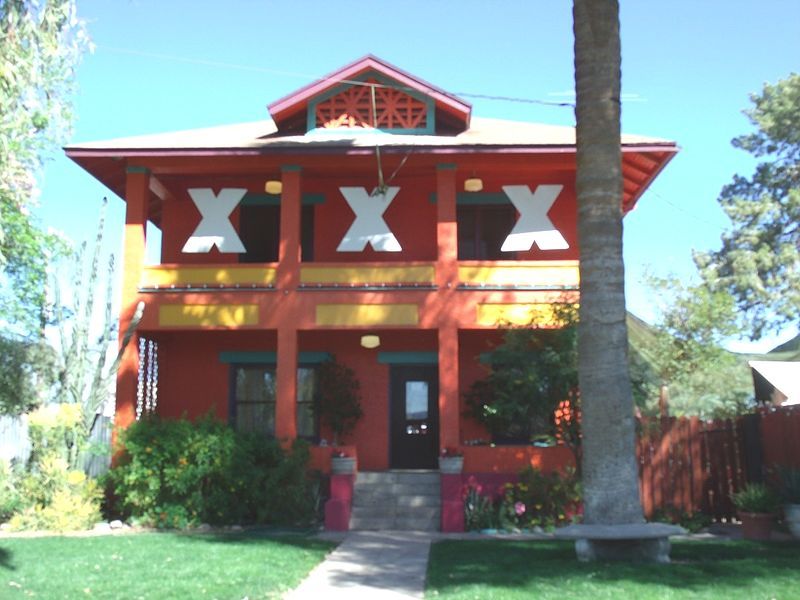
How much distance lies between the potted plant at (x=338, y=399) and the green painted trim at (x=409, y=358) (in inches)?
29.0

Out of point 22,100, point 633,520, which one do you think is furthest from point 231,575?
point 22,100

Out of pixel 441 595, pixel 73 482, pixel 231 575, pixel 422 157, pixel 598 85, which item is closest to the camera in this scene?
pixel 441 595

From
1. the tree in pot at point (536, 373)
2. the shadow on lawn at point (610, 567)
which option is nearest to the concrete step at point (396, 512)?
the tree in pot at point (536, 373)

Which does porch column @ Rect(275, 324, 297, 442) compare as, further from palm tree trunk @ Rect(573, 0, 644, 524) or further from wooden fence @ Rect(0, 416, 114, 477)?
palm tree trunk @ Rect(573, 0, 644, 524)

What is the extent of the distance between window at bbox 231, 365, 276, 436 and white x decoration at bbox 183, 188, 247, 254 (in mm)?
2909

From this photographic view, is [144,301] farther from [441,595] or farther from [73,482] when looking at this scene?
[441,595]

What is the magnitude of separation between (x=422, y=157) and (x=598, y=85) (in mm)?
6567

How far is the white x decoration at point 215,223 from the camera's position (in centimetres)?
1655

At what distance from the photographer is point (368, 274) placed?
16.2m

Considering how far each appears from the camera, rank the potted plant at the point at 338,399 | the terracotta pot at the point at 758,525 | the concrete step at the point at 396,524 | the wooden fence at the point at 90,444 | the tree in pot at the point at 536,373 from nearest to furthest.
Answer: the terracotta pot at the point at 758,525 → the tree in pot at the point at 536,373 → the concrete step at the point at 396,524 → the wooden fence at the point at 90,444 → the potted plant at the point at 338,399

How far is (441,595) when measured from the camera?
26.0ft

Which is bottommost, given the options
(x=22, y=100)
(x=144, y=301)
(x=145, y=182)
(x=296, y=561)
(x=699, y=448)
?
(x=296, y=561)

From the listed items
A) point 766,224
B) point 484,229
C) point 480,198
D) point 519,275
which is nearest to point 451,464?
point 519,275

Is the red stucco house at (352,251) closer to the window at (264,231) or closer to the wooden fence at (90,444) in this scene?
the window at (264,231)
